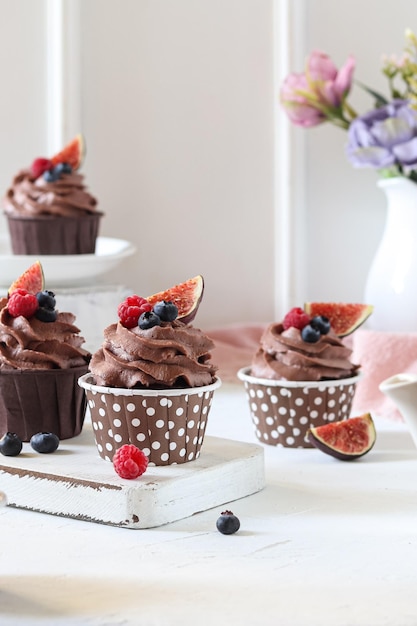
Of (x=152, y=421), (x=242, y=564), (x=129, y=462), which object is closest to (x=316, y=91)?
(x=152, y=421)

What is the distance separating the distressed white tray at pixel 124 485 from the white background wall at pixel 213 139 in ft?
5.27

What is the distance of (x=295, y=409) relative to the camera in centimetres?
207

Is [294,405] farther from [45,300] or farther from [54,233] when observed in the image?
[54,233]

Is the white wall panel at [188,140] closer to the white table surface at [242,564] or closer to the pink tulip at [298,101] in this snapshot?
the pink tulip at [298,101]

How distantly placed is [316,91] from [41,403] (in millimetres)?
1517

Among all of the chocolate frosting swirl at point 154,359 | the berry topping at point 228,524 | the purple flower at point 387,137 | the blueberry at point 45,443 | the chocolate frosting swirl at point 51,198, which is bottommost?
the berry topping at point 228,524

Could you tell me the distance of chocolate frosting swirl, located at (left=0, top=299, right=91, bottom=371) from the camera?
184cm

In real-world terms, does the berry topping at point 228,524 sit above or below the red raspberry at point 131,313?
below

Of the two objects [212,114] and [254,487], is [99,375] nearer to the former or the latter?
Result: [254,487]

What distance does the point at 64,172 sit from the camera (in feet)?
9.14

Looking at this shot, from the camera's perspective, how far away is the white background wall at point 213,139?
3174 mm

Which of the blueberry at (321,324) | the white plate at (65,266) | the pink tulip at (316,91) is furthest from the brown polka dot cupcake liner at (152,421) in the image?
the pink tulip at (316,91)

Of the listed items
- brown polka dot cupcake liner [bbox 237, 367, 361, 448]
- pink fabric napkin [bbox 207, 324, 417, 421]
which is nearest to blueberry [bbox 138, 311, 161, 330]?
brown polka dot cupcake liner [bbox 237, 367, 361, 448]

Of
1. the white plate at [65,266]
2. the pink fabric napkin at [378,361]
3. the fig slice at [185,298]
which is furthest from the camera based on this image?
the white plate at [65,266]
